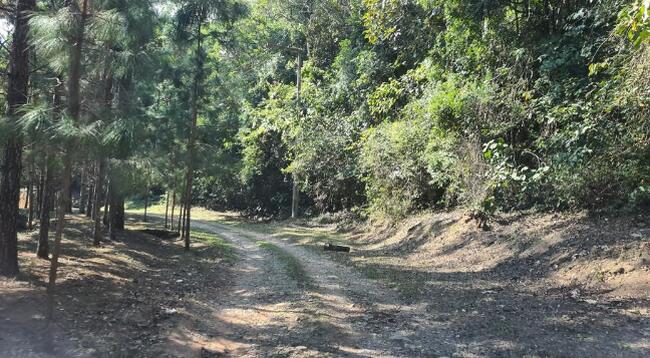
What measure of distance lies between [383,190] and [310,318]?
571 inches

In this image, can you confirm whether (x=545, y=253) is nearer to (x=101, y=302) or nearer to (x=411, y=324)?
(x=411, y=324)

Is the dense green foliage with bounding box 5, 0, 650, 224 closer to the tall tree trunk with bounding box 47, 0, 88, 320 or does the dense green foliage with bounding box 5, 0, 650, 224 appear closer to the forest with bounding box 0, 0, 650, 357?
the forest with bounding box 0, 0, 650, 357

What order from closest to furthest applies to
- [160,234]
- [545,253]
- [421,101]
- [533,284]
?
[533,284] < [545,253] < [421,101] < [160,234]

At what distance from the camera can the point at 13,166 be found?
889cm

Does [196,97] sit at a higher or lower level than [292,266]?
higher

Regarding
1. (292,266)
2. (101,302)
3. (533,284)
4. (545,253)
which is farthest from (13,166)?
(545,253)

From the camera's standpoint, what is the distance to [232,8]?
15.7 m

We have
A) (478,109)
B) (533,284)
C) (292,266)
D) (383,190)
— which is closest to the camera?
(533,284)

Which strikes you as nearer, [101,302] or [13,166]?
[101,302]

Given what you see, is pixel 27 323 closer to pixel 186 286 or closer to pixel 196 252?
pixel 186 286

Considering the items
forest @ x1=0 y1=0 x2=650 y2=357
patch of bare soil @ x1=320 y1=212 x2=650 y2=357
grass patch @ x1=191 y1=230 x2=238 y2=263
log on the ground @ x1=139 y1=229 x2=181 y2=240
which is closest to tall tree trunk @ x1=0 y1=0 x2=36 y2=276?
forest @ x1=0 y1=0 x2=650 y2=357

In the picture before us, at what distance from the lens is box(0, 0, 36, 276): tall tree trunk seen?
873 centimetres

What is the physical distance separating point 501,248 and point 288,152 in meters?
22.4

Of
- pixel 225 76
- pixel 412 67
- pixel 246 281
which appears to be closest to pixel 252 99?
Answer: pixel 412 67
